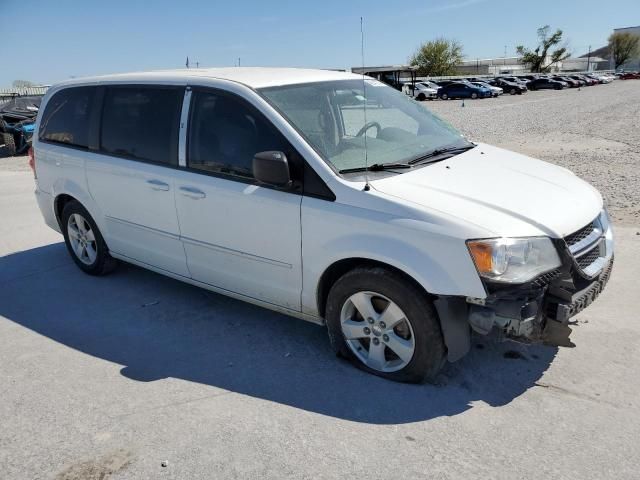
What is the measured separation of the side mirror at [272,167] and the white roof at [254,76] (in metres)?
0.70

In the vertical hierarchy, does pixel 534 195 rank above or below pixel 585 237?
above

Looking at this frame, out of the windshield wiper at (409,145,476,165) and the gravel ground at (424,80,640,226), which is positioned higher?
the windshield wiper at (409,145,476,165)

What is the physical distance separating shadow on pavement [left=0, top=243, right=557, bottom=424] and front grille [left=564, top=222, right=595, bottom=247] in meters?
0.86

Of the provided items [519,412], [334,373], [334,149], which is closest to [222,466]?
[334,373]

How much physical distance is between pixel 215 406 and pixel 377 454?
1022mm

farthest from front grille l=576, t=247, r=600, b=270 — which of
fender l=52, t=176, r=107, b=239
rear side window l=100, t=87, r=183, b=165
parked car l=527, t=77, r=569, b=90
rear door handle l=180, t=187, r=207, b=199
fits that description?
parked car l=527, t=77, r=569, b=90

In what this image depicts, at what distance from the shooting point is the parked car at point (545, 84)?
57.3 metres

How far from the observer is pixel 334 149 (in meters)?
3.61

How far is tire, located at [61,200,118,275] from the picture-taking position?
17.1 ft

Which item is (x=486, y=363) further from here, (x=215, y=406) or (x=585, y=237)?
(x=215, y=406)

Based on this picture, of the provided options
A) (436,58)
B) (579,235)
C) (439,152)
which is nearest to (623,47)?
(436,58)

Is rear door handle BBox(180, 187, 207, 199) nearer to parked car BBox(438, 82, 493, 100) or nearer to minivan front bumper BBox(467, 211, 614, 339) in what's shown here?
minivan front bumper BBox(467, 211, 614, 339)

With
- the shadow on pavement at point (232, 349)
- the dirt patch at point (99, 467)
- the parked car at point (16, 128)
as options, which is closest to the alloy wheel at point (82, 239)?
the shadow on pavement at point (232, 349)

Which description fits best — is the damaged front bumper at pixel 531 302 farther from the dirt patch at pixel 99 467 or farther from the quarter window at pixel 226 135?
the dirt patch at pixel 99 467
